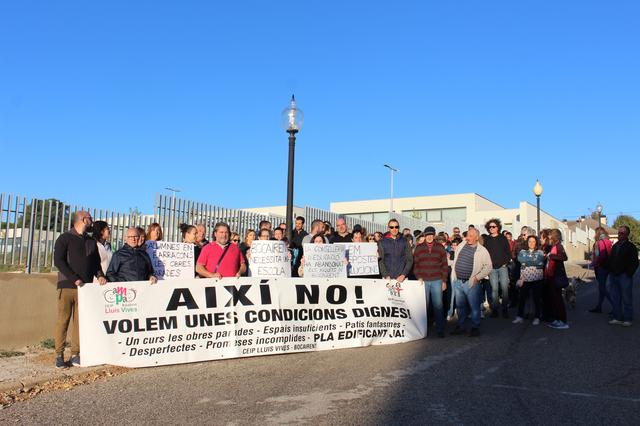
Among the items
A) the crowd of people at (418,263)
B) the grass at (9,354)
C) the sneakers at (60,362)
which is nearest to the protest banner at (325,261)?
the crowd of people at (418,263)

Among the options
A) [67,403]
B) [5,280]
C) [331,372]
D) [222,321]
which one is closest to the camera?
[67,403]

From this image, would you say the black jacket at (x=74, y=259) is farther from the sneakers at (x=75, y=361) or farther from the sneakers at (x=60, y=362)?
the sneakers at (x=75, y=361)

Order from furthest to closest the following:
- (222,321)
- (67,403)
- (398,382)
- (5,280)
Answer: (5,280)
(222,321)
(398,382)
(67,403)

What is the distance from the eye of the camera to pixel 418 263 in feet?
35.4

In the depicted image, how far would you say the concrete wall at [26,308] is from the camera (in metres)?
9.26

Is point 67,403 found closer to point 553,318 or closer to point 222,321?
point 222,321

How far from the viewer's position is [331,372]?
7.42m

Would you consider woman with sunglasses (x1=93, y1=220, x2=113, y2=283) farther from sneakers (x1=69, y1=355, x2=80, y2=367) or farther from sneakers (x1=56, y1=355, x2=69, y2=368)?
sneakers (x1=56, y1=355, x2=69, y2=368)

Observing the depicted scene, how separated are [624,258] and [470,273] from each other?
11.3 ft

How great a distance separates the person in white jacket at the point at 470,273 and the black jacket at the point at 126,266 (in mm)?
5550

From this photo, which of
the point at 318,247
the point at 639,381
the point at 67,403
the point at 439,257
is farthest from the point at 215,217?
the point at 639,381

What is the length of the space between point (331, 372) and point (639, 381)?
356cm

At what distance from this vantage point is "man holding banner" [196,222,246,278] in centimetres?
898

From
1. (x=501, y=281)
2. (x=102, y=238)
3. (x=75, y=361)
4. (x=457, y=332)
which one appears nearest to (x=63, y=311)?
(x=75, y=361)
